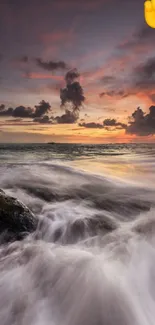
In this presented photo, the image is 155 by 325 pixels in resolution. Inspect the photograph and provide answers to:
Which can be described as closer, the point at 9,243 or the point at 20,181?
the point at 9,243

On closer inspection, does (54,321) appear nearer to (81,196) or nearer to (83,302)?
(83,302)

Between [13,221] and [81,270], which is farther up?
[13,221]

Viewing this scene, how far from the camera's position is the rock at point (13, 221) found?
164 inches

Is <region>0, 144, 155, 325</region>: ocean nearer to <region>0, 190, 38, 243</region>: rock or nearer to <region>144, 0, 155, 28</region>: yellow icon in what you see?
<region>0, 190, 38, 243</region>: rock

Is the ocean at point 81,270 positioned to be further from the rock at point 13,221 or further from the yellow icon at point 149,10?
the yellow icon at point 149,10

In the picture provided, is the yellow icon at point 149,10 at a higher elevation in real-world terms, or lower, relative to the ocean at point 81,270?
higher

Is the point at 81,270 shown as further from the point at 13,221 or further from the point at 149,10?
the point at 149,10

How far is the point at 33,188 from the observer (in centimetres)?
845

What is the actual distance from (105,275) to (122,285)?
0.85 ft

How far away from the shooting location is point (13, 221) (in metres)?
4.25

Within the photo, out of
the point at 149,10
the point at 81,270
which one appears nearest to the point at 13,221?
the point at 81,270

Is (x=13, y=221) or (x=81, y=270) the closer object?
(x=81, y=270)

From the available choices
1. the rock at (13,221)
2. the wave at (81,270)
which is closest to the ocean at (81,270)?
the wave at (81,270)

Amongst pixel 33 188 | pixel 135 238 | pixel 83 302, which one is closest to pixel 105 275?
pixel 83 302
